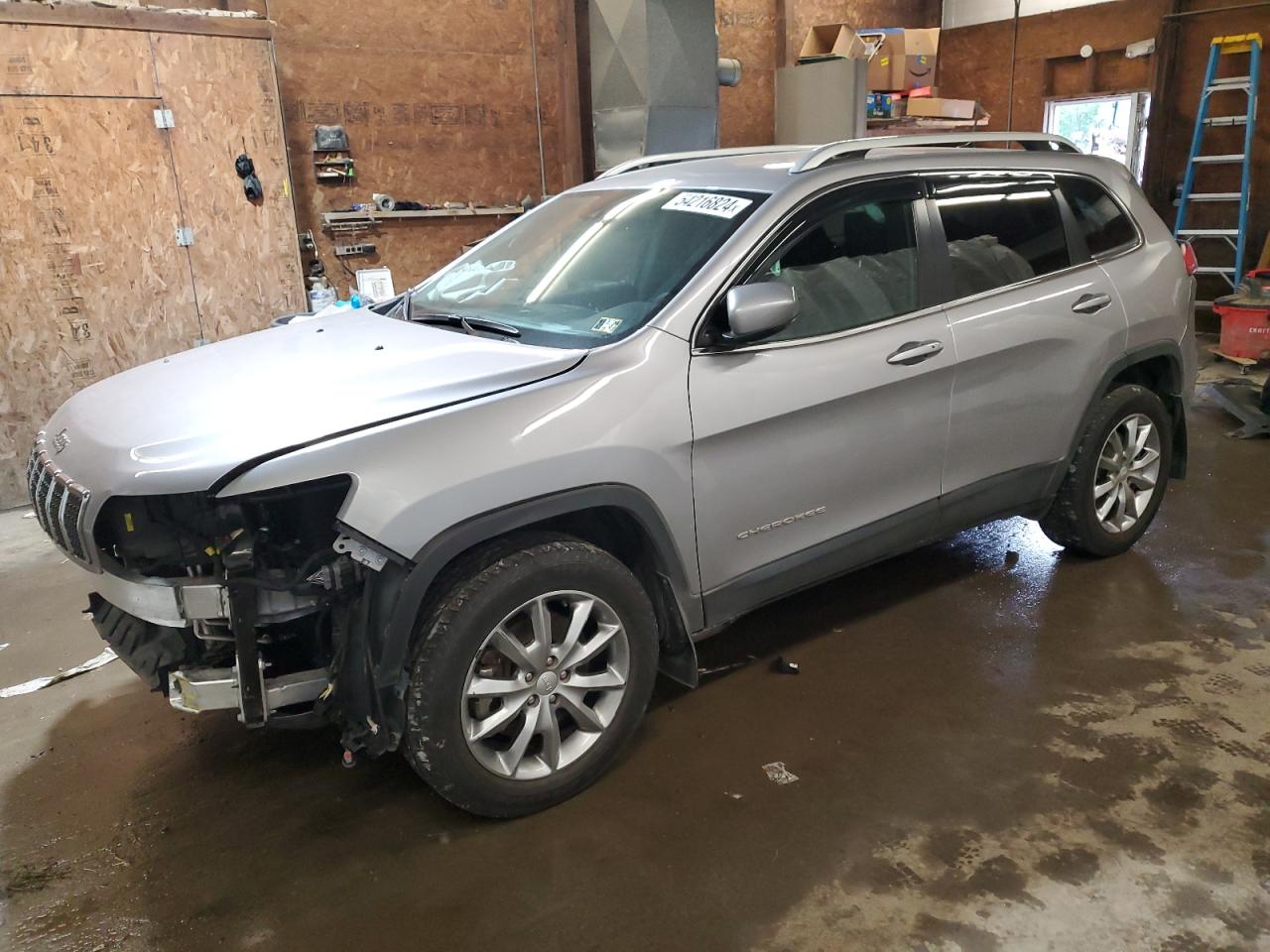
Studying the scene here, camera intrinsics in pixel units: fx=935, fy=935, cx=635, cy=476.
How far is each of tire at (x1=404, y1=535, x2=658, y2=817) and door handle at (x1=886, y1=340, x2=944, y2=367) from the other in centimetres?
116

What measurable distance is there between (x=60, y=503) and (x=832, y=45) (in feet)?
25.9

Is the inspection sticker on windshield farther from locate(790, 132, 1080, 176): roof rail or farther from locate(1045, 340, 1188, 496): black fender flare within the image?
locate(1045, 340, 1188, 496): black fender flare

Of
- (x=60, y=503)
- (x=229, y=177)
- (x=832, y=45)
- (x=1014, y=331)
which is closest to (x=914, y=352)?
(x=1014, y=331)

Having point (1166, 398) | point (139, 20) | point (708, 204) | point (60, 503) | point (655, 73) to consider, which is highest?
point (139, 20)

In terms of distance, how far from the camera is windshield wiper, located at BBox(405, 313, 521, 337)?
2.87 meters

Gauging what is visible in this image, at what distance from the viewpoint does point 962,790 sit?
2.62 meters

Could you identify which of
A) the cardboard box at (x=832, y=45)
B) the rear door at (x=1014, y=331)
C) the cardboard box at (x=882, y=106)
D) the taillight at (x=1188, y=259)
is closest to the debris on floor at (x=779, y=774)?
the rear door at (x=1014, y=331)

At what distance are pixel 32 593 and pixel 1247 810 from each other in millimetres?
4737

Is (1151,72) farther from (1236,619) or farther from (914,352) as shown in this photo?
(914,352)

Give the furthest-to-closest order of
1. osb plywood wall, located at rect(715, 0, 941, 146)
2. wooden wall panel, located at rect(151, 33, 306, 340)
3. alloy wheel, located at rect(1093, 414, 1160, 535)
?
osb plywood wall, located at rect(715, 0, 941, 146) → wooden wall panel, located at rect(151, 33, 306, 340) → alloy wheel, located at rect(1093, 414, 1160, 535)

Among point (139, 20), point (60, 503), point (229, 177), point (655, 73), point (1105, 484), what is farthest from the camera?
point (655, 73)

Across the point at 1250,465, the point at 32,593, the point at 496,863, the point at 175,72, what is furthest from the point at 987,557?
the point at 175,72

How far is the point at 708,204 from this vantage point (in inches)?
118

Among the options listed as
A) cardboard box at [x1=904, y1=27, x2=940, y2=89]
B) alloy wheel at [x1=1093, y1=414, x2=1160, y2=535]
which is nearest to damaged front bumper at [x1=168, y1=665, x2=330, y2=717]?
alloy wheel at [x1=1093, y1=414, x2=1160, y2=535]
